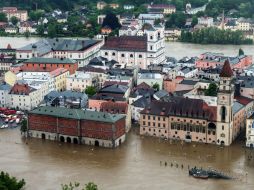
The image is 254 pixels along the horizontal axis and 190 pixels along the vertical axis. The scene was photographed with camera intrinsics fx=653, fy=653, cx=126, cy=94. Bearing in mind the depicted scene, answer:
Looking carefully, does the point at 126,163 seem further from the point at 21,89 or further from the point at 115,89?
the point at 21,89

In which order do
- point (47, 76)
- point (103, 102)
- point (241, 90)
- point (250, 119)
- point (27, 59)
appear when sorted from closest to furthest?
point (250, 119), point (103, 102), point (241, 90), point (47, 76), point (27, 59)

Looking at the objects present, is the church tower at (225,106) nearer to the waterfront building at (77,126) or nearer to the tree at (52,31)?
the waterfront building at (77,126)

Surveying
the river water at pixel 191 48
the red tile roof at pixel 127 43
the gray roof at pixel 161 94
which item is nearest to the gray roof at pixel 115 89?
the gray roof at pixel 161 94

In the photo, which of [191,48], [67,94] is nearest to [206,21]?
[191,48]

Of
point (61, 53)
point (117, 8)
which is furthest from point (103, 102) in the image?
point (117, 8)

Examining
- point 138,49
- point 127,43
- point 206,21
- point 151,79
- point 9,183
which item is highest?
point 206,21

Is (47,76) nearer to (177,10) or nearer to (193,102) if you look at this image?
(193,102)

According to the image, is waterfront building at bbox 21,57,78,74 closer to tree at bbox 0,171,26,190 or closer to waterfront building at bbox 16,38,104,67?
waterfront building at bbox 16,38,104,67
